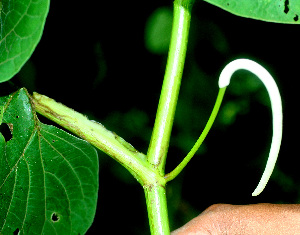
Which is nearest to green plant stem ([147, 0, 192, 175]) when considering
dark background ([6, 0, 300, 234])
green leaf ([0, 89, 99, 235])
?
green leaf ([0, 89, 99, 235])

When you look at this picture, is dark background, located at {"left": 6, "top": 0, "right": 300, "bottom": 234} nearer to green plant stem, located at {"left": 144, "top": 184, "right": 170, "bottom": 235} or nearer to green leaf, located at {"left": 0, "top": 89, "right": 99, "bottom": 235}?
green leaf, located at {"left": 0, "top": 89, "right": 99, "bottom": 235}

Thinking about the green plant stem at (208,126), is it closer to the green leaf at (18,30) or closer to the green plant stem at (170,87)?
the green plant stem at (170,87)

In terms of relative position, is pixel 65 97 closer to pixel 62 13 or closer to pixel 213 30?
pixel 62 13

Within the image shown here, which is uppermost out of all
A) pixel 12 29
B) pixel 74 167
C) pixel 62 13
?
pixel 62 13

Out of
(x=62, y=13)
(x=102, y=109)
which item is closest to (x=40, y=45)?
(x=62, y=13)

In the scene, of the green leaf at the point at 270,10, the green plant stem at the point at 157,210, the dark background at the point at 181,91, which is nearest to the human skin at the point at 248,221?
the green plant stem at the point at 157,210

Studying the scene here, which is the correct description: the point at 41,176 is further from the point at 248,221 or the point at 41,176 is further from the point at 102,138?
the point at 248,221
